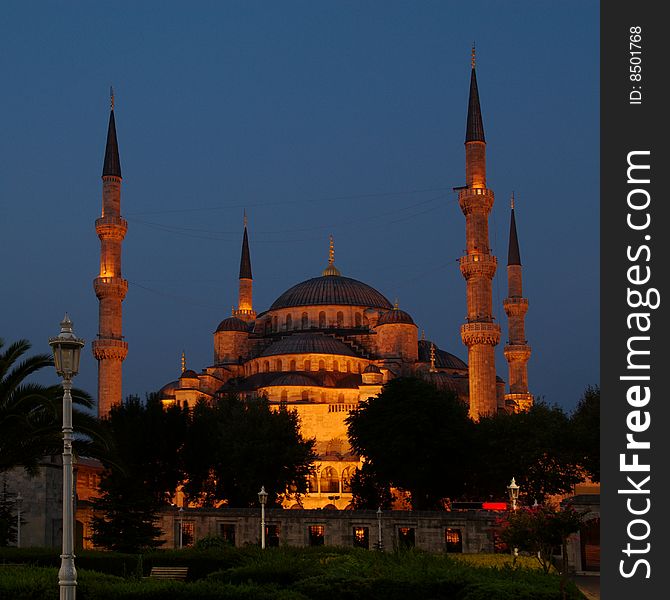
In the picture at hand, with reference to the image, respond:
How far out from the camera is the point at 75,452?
24469 millimetres

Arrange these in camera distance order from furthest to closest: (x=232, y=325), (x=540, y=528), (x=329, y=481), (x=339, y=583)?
(x=232, y=325) < (x=329, y=481) < (x=540, y=528) < (x=339, y=583)

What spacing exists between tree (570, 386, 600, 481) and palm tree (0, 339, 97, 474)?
27090 mm

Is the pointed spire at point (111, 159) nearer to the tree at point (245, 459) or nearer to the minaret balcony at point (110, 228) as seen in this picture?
the minaret balcony at point (110, 228)

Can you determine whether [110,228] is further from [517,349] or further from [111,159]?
[517,349]

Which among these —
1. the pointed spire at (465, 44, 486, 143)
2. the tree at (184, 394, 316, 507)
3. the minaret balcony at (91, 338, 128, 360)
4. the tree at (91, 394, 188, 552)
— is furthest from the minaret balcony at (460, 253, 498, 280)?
the minaret balcony at (91, 338, 128, 360)

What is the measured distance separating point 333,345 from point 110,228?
61.0 ft

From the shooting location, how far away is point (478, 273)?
58.1 meters

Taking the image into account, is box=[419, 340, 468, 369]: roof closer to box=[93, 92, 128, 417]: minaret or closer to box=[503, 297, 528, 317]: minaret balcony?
box=[503, 297, 528, 317]: minaret balcony

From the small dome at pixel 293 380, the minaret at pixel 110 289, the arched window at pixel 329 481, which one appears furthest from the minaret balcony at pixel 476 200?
the minaret at pixel 110 289

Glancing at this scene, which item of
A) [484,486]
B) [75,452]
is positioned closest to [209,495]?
[484,486]

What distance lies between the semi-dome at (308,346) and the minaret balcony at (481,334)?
60.1 feet

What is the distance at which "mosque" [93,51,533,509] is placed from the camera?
2312 inches

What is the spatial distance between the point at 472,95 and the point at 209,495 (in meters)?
25.5

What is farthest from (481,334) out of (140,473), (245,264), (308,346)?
(245,264)
